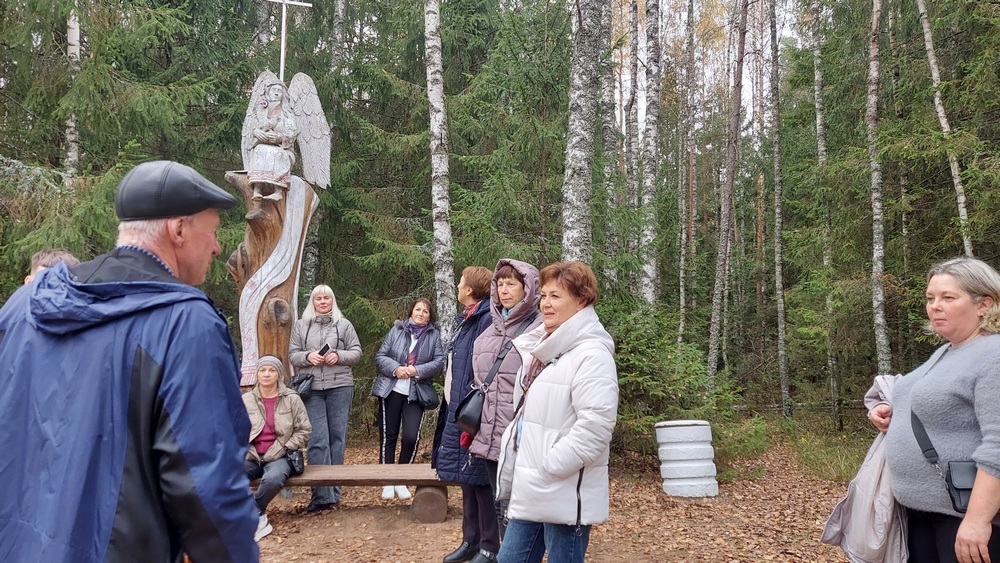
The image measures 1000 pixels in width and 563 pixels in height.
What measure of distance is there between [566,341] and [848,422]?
11456 mm

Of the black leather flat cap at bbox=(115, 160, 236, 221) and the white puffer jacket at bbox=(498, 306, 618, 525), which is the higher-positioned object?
the black leather flat cap at bbox=(115, 160, 236, 221)

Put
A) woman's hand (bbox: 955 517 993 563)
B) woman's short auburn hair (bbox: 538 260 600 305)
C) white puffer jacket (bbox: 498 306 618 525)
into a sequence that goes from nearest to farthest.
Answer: woman's hand (bbox: 955 517 993 563) → white puffer jacket (bbox: 498 306 618 525) → woman's short auburn hair (bbox: 538 260 600 305)

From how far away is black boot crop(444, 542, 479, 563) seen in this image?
4598 mm

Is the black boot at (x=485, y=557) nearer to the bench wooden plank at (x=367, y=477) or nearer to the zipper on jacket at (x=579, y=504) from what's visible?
the bench wooden plank at (x=367, y=477)

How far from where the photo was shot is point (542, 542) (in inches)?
121

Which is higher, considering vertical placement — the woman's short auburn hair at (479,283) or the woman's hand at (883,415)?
the woman's short auburn hair at (479,283)

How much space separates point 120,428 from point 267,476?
Answer: 13.5ft

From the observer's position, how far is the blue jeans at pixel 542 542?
292cm

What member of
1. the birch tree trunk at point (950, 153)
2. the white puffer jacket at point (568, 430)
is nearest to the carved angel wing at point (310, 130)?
the white puffer jacket at point (568, 430)

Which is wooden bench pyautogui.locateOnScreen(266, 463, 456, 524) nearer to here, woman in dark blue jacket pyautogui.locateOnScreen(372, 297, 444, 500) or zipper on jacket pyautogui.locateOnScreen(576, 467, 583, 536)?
woman in dark blue jacket pyautogui.locateOnScreen(372, 297, 444, 500)

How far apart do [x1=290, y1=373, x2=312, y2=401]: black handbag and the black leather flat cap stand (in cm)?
468

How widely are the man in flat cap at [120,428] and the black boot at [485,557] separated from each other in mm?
2998

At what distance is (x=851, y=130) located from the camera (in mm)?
13625

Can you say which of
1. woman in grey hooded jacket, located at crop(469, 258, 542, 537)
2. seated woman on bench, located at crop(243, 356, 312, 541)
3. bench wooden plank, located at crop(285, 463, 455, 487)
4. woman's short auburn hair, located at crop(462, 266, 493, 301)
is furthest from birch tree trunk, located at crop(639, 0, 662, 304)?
woman in grey hooded jacket, located at crop(469, 258, 542, 537)
